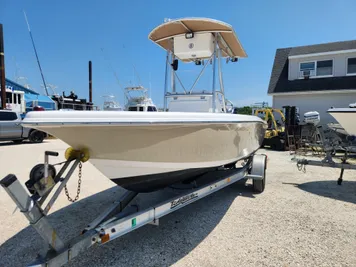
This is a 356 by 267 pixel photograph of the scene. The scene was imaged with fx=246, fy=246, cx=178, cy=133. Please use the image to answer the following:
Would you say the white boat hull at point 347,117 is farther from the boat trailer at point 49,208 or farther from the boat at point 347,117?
the boat trailer at point 49,208

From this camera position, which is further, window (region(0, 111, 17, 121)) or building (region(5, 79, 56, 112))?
building (region(5, 79, 56, 112))

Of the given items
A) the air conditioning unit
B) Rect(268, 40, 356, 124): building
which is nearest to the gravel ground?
Rect(268, 40, 356, 124): building

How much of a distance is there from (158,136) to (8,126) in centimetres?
1118

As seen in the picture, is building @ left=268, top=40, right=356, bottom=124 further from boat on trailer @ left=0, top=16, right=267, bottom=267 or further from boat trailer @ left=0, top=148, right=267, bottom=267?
boat trailer @ left=0, top=148, right=267, bottom=267

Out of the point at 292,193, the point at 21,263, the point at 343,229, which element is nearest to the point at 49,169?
the point at 21,263

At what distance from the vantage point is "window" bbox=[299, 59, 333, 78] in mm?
13492

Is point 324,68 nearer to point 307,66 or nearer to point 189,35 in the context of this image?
point 307,66

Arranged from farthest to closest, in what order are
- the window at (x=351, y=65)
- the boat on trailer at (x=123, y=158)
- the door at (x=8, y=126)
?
the window at (x=351, y=65) → the door at (x=8, y=126) → the boat on trailer at (x=123, y=158)

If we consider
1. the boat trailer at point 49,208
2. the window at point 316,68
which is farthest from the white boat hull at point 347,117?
the window at point 316,68

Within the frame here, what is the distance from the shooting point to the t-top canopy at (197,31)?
3941 mm

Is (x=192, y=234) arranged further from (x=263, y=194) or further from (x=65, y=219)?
(x=263, y=194)

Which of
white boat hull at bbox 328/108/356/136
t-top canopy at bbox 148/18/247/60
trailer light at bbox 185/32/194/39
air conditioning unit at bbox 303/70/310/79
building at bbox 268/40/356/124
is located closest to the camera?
t-top canopy at bbox 148/18/247/60

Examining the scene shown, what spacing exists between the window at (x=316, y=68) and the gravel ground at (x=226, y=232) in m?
10.9

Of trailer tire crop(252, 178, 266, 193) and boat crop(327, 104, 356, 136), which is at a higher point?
boat crop(327, 104, 356, 136)
